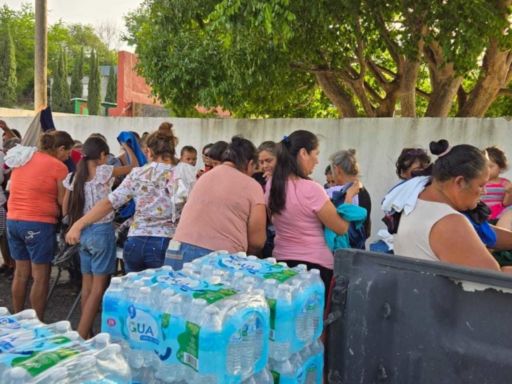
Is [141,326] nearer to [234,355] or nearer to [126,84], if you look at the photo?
[234,355]

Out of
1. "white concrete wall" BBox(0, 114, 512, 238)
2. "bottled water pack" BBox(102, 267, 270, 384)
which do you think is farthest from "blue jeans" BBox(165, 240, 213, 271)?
"white concrete wall" BBox(0, 114, 512, 238)

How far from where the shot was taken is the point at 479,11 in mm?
5492

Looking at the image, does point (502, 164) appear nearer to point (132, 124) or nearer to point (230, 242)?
point (230, 242)

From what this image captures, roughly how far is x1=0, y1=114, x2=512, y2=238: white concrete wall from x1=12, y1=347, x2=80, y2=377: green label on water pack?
17.9 feet

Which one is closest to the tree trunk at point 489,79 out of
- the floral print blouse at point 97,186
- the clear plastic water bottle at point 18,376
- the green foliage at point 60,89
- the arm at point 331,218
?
the arm at point 331,218

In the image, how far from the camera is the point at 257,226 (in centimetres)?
302

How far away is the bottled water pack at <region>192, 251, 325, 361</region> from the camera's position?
198 cm

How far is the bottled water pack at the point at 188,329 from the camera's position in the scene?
166cm

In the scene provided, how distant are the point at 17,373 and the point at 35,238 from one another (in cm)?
320

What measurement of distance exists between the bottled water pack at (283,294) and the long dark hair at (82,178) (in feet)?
6.19

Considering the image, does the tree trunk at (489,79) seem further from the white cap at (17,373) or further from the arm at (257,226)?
the white cap at (17,373)

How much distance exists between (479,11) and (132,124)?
6.32 m

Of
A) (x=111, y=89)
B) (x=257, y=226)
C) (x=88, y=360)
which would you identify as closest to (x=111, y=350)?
(x=88, y=360)

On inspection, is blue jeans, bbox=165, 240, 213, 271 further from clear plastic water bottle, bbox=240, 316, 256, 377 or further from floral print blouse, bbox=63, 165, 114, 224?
floral print blouse, bbox=63, 165, 114, 224
